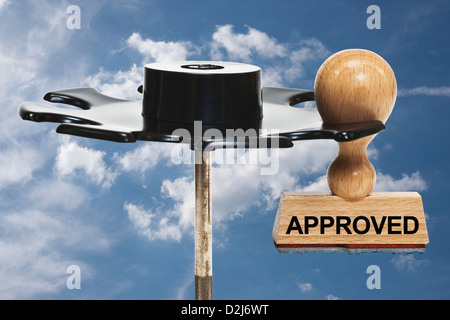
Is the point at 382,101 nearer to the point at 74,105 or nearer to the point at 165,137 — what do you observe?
the point at 165,137

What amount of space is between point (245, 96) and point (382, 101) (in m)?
0.33

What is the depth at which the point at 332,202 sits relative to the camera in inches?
81.0

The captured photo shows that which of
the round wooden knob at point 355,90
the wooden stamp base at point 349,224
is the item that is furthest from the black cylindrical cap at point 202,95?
the wooden stamp base at point 349,224

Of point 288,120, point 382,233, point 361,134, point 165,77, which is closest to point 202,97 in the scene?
point 165,77

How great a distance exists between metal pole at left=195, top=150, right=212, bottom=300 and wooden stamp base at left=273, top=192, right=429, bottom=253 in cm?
18

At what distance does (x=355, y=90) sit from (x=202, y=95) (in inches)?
14.5

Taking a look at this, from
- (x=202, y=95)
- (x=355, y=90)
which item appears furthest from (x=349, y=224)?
(x=202, y=95)

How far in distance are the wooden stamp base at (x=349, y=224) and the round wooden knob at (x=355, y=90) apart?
0.34 feet

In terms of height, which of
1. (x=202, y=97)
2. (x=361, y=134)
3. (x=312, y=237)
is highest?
(x=202, y=97)

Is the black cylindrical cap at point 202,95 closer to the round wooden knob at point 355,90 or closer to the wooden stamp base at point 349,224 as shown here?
the round wooden knob at point 355,90

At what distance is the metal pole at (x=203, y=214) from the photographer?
2.06m

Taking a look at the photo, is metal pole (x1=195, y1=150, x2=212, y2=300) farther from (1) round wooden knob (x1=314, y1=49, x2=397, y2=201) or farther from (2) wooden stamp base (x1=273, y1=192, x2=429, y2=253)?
(1) round wooden knob (x1=314, y1=49, x2=397, y2=201)

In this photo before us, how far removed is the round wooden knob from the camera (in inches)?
76.3

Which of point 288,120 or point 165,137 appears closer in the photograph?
point 165,137
